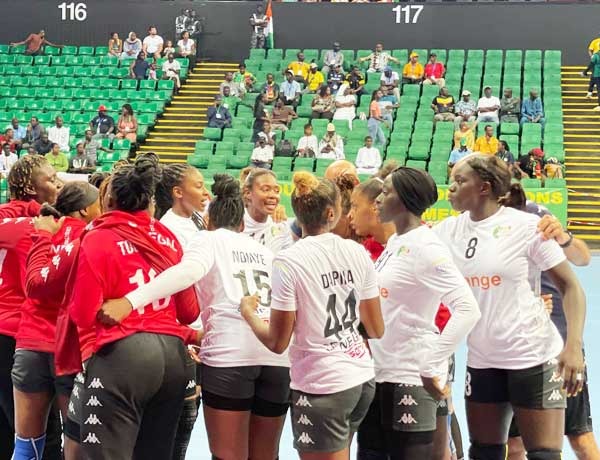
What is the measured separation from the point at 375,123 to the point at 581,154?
455 cm

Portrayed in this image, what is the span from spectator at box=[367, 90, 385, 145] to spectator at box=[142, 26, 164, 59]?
6258 mm

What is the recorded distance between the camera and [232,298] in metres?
4.12

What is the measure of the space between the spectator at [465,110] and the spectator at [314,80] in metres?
3.19

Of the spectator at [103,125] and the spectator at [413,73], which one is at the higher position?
the spectator at [413,73]

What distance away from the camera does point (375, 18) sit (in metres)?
24.5

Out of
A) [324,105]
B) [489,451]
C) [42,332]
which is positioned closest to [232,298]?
[42,332]

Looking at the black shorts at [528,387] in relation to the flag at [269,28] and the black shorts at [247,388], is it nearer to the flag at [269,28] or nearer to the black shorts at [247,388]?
the black shorts at [247,388]

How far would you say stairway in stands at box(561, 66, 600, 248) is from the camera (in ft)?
62.6

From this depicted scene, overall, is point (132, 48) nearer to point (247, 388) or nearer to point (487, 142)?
point (487, 142)

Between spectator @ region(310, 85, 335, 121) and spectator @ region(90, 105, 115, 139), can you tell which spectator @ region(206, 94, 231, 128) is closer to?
spectator @ region(310, 85, 335, 121)

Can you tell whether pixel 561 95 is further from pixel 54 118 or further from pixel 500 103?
pixel 54 118

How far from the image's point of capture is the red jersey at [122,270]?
3.54 meters

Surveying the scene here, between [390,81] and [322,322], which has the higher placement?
[390,81]

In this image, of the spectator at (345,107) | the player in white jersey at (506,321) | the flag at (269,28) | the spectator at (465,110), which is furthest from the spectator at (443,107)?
the player in white jersey at (506,321)
